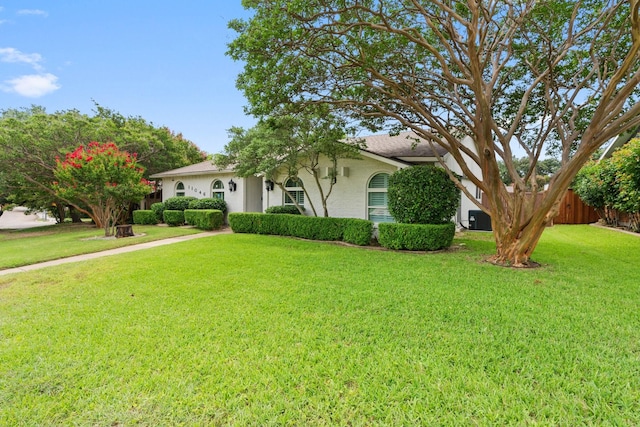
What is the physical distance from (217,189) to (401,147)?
1062 centimetres

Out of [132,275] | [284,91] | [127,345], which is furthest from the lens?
[284,91]

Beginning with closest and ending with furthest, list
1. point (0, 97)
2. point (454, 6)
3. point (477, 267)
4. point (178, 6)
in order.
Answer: point (477, 267)
point (454, 6)
point (178, 6)
point (0, 97)

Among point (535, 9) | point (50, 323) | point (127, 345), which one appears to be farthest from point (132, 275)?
point (535, 9)

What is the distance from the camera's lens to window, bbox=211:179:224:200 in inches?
669

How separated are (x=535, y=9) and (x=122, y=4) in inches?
487

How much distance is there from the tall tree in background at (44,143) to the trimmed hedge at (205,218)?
24.0ft

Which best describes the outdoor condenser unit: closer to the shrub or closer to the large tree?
the large tree

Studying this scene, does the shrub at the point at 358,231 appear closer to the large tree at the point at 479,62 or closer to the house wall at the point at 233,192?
the large tree at the point at 479,62

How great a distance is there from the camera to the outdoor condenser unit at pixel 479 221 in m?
14.2

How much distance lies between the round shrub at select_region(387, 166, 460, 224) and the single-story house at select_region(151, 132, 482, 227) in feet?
3.08

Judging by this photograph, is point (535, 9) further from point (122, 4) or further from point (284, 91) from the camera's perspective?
point (122, 4)

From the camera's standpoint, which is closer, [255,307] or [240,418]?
[240,418]

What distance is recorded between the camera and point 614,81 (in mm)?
5531

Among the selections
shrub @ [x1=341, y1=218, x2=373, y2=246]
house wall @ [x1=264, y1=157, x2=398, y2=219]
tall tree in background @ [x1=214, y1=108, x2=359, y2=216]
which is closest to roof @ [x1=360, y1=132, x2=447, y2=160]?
house wall @ [x1=264, y1=157, x2=398, y2=219]
